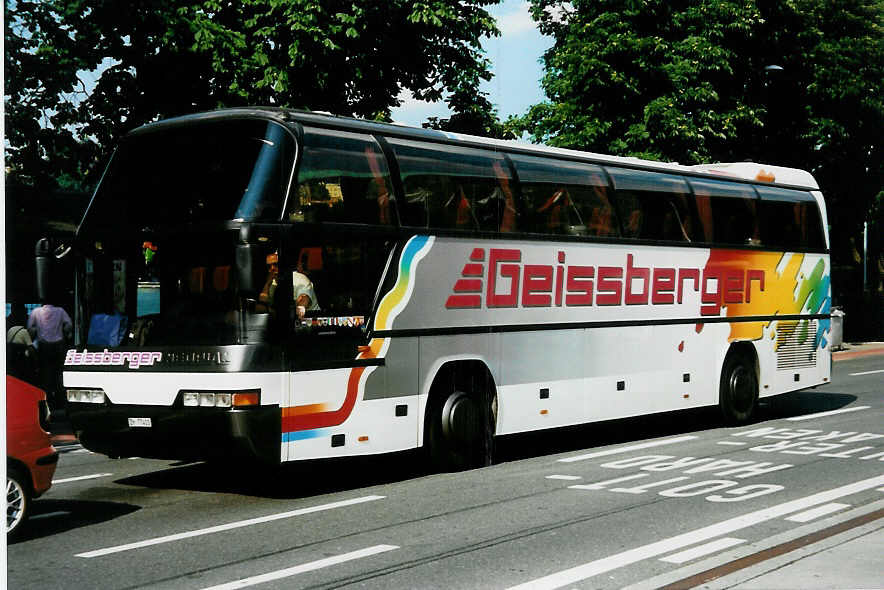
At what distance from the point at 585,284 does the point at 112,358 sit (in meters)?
5.65

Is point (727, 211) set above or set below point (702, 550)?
above

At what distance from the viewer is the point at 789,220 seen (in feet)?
57.4

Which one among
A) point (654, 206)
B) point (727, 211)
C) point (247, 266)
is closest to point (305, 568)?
point (247, 266)

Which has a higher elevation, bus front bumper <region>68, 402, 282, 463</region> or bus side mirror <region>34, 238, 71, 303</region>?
bus side mirror <region>34, 238, 71, 303</region>

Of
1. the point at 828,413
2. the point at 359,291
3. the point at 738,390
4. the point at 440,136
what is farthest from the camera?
the point at 828,413

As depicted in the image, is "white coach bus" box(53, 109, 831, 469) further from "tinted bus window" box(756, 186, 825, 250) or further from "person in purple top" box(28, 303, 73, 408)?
"person in purple top" box(28, 303, 73, 408)

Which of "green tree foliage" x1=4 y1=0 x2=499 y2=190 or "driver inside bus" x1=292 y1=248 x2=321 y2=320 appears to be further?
"green tree foliage" x1=4 y1=0 x2=499 y2=190

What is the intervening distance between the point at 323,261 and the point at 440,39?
15.0 m

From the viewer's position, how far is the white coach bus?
983cm

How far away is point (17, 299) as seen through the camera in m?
20.1

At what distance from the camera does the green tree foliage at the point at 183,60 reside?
20.4 meters

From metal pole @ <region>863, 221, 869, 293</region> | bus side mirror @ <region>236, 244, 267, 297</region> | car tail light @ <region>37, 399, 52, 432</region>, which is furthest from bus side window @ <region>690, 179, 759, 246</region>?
metal pole @ <region>863, 221, 869, 293</region>

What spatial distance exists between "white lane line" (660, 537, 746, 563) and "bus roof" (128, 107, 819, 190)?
5.04 meters

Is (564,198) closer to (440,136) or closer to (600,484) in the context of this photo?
(440,136)
